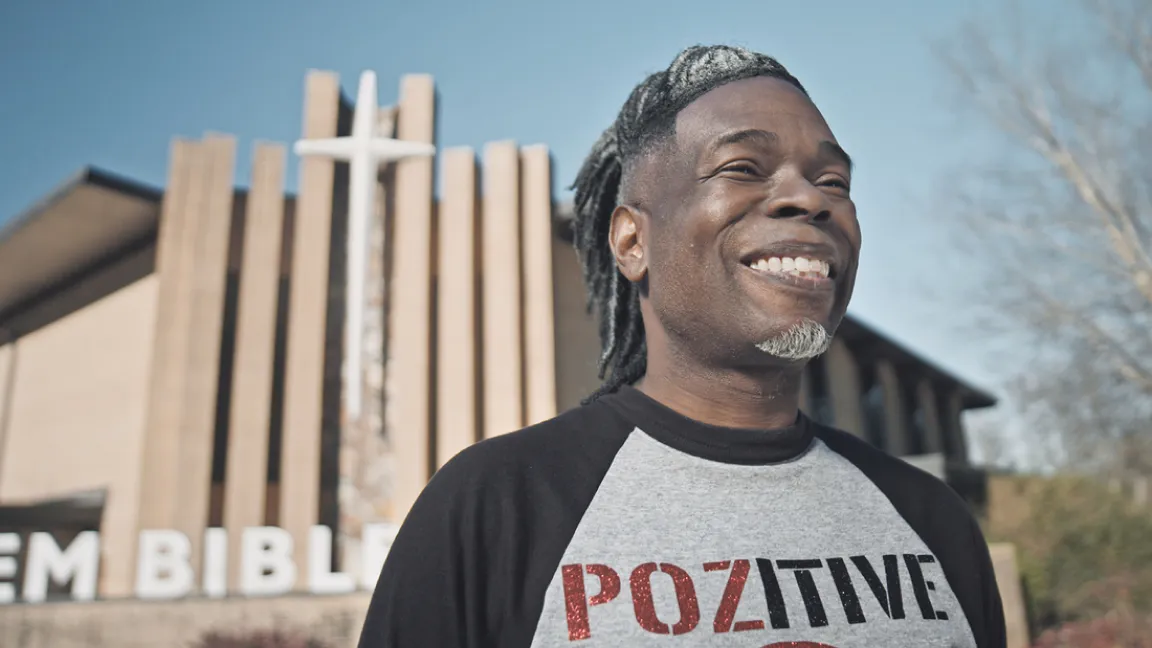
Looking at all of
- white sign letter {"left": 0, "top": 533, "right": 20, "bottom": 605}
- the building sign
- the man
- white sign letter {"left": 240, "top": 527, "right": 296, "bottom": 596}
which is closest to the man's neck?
the man

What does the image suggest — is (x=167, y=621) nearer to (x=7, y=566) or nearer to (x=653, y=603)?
(x=7, y=566)

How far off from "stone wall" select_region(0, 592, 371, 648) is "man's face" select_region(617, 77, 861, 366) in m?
8.22

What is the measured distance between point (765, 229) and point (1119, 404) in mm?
16600

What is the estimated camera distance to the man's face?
161cm

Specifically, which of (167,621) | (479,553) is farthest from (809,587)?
(167,621)

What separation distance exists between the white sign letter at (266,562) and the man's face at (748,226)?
1028 centimetres

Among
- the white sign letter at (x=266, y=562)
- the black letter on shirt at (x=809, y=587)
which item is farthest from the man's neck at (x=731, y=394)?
the white sign letter at (x=266, y=562)

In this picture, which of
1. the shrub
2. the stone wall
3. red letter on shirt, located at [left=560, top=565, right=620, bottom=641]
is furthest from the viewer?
the stone wall

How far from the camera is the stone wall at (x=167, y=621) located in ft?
27.0

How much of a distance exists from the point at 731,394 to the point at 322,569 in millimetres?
10614

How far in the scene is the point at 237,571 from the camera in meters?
11.4

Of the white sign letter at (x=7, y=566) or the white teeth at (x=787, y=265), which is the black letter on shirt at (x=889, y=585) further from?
the white sign letter at (x=7, y=566)

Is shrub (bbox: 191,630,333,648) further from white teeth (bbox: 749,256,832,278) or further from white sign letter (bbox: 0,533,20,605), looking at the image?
white teeth (bbox: 749,256,832,278)

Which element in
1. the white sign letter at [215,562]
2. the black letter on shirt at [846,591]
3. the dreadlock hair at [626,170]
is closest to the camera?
the black letter on shirt at [846,591]
